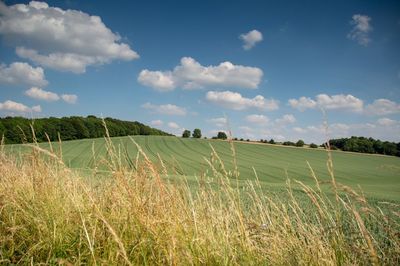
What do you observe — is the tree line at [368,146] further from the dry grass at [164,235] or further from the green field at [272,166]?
the dry grass at [164,235]

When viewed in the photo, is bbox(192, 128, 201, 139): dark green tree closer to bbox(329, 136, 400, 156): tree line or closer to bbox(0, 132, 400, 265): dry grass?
bbox(329, 136, 400, 156): tree line

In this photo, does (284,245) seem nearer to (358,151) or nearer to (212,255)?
(212,255)

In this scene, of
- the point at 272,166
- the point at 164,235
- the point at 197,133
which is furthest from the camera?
the point at 197,133

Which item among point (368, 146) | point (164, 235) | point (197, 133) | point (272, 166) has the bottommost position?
point (272, 166)

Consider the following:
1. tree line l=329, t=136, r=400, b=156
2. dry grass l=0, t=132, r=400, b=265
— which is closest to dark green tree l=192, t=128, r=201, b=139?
tree line l=329, t=136, r=400, b=156

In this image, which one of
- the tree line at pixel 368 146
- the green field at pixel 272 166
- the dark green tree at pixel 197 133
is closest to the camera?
the green field at pixel 272 166

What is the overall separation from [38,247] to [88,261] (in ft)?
2.51

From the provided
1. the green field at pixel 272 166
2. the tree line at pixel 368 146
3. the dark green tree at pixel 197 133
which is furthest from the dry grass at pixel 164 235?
the dark green tree at pixel 197 133

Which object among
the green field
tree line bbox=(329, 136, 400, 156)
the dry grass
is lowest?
the green field

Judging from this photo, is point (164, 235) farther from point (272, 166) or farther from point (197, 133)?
point (197, 133)

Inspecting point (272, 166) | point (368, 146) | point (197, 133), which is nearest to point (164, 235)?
point (272, 166)

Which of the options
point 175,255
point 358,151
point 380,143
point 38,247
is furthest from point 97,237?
point 380,143

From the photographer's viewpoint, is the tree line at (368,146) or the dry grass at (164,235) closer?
the dry grass at (164,235)

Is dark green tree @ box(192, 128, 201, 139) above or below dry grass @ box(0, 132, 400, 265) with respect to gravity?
above
